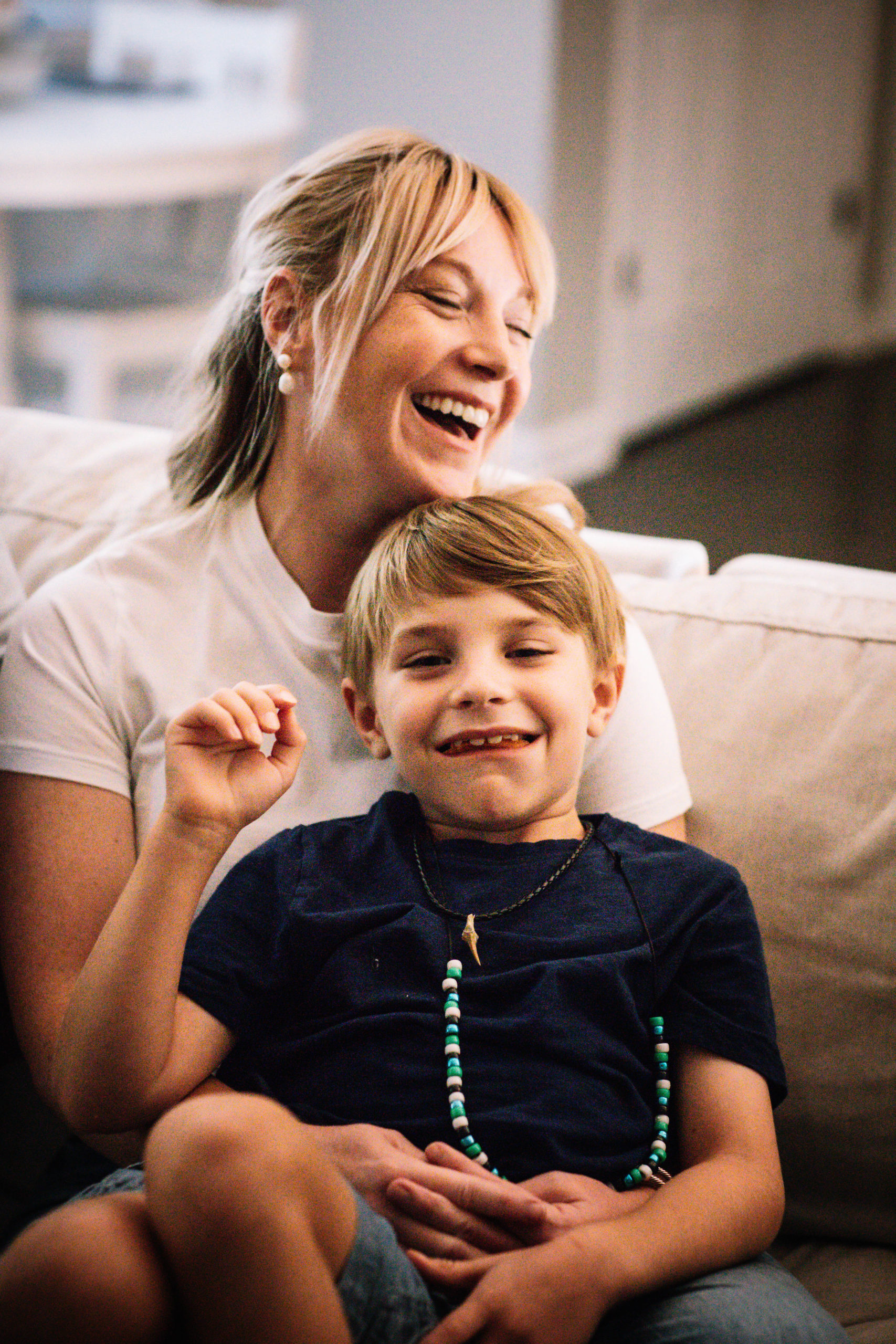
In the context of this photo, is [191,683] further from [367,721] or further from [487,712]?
[487,712]

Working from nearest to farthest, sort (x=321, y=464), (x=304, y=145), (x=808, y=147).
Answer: (x=321, y=464) < (x=304, y=145) < (x=808, y=147)

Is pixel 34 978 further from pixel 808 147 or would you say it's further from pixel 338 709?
pixel 808 147

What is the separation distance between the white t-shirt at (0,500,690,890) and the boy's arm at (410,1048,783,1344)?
27 cm

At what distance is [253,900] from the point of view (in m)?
1.13

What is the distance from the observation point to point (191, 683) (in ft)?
4.10

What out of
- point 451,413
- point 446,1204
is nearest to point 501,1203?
point 446,1204

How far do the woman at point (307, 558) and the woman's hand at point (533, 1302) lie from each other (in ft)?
1.30

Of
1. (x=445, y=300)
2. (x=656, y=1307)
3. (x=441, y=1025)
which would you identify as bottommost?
(x=656, y=1307)

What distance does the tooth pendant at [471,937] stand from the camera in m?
1.08

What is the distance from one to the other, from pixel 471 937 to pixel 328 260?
0.64m

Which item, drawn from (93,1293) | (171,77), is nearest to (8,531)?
(93,1293)

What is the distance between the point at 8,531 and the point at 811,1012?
1.01 meters

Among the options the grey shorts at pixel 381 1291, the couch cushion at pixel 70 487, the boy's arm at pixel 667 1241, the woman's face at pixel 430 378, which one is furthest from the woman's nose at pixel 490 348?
the grey shorts at pixel 381 1291

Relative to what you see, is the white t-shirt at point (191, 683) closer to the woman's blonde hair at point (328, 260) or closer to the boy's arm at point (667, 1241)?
the woman's blonde hair at point (328, 260)
